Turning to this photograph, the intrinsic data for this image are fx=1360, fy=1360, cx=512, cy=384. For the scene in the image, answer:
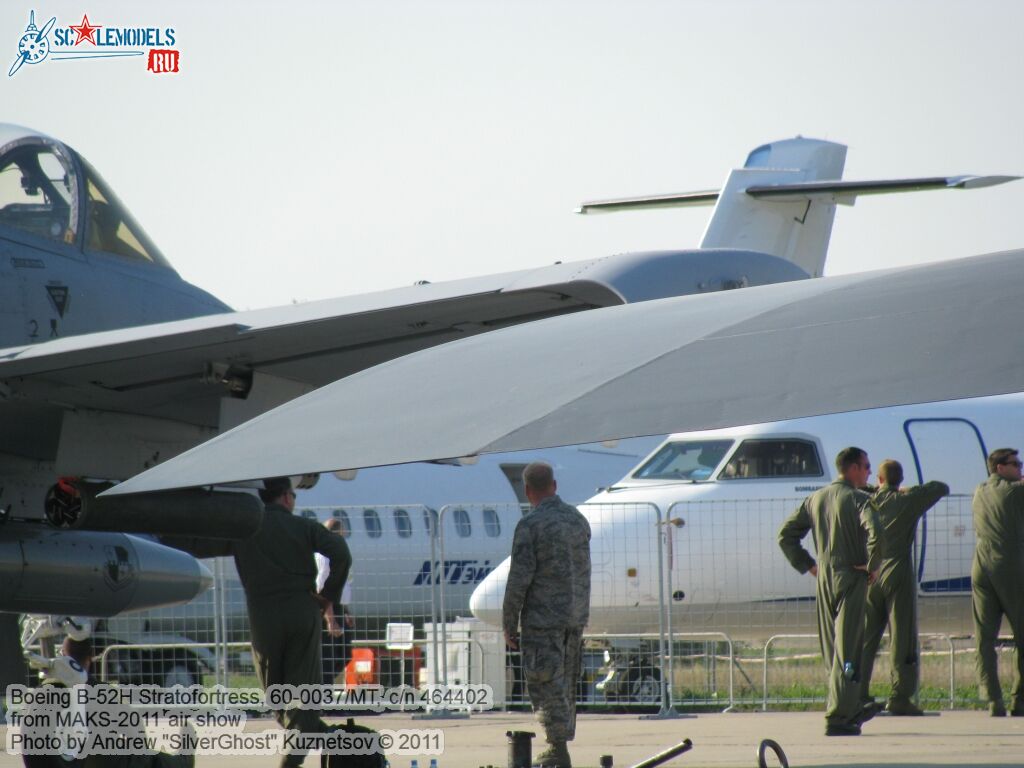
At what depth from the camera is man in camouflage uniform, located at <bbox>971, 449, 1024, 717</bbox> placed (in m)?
10.7

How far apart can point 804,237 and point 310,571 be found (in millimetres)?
15368

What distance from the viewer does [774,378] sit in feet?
12.8

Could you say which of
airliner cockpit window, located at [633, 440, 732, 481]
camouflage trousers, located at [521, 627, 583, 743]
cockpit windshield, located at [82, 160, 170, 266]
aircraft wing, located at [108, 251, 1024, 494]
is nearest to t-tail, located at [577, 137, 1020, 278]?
airliner cockpit window, located at [633, 440, 732, 481]

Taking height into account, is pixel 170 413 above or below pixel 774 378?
above

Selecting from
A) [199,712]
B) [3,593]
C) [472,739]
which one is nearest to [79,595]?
[3,593]

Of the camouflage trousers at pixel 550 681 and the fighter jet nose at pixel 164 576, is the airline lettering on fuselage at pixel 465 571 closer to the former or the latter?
the fighter jet nose at pixel 164 576

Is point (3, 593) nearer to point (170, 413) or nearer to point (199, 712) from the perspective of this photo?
point (170, 413)

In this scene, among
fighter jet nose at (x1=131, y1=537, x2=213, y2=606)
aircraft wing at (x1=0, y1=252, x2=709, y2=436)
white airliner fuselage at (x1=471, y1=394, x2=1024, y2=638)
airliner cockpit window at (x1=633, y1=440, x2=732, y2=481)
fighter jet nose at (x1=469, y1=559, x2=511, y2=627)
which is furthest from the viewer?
airliner cockpit window at (x1=633, y1=440, x2=732, y2=481)

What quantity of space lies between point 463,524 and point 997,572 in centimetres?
1230

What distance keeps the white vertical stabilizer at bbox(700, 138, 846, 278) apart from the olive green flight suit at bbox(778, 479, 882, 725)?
40.3ft

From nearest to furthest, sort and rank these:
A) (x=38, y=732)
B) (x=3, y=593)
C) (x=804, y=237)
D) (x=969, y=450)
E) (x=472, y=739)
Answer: (x=38, y=732) < (x=3, y=593) < (x=472, y=739) < (x=969, y=450) < (x=804, y=237)

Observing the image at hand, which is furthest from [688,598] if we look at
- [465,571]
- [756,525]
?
[465,571]

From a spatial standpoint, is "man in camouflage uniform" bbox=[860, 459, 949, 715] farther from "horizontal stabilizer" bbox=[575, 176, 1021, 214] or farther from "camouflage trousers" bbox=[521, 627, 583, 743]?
"horizontal stabilizer" bbox=[575, 176, 1021, 214]

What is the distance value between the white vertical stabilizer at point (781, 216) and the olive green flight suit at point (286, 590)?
47.0ft
